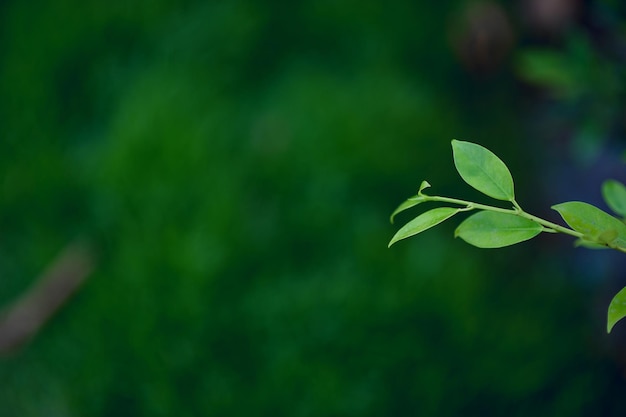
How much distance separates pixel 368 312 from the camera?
52.7 inches

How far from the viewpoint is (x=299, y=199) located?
1.54m

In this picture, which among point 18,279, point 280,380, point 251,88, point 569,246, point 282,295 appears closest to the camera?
point 280,380

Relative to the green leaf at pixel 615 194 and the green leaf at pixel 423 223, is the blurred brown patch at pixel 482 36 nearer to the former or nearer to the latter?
the green leaf at pixel 615 194

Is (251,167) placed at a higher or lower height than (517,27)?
lower

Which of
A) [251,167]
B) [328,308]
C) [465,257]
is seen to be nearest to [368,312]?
[328,308]

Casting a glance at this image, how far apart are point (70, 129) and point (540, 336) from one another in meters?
1.26

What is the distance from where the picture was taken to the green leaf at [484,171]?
0.51 m

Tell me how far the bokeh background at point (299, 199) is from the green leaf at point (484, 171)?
604mm

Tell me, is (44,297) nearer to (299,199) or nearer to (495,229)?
(299,199)

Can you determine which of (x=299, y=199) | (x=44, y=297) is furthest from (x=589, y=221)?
(x=44, y=297)

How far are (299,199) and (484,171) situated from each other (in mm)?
1045

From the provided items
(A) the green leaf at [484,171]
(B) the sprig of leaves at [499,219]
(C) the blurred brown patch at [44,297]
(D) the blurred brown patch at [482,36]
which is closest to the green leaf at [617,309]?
(B) the sprig of leaves at [499,219]

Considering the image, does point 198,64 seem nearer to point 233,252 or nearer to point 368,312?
point 233,252

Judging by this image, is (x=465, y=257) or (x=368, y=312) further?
(x=465, y=257)
